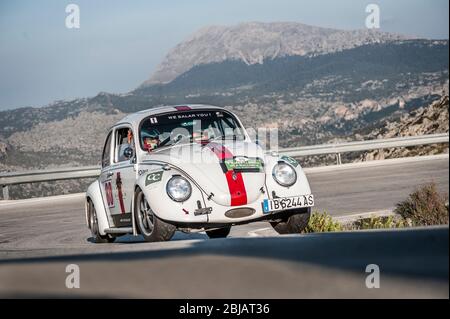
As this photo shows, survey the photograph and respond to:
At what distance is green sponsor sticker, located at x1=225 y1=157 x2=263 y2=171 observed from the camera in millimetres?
9102

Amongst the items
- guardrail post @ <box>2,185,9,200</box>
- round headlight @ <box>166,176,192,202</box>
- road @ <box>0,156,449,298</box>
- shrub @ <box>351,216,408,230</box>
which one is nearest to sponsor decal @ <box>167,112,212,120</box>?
round headlight @ <box>166,176,192,202</box>

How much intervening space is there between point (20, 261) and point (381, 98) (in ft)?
400

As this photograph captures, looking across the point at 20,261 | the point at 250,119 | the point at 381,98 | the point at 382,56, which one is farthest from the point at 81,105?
the point at 20,261

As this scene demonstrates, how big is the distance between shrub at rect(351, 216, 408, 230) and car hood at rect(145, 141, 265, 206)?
2.10m

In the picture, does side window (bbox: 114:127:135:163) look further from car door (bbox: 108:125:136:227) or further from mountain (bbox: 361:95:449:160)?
mountain (bbox: 361:95:449:160)

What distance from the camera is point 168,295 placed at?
4113mm

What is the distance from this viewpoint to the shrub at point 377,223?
1093cm

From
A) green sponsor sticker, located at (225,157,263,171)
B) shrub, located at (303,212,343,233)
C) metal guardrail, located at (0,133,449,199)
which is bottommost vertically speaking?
shrub, located at (303,212,343,233)

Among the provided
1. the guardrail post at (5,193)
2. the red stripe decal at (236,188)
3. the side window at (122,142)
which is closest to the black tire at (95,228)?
the side window at (122,142)

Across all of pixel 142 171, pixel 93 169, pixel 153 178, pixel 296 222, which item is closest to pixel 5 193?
pixel 93 169

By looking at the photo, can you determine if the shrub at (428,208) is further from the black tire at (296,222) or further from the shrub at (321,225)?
the black tire at (296,222)

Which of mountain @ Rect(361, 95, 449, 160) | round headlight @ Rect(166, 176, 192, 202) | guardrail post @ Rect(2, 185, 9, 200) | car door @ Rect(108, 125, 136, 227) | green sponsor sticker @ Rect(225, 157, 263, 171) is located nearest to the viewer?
round headlight @ Rect(166, 176, 192, 202)

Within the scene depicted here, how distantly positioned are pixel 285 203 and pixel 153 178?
4.47 ft

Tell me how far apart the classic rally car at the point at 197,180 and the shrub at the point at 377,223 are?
5.42 ft
